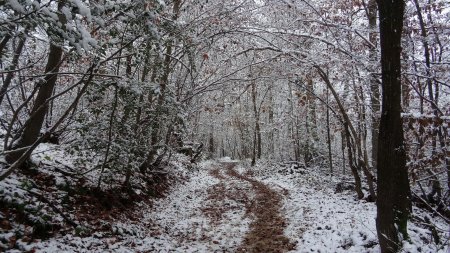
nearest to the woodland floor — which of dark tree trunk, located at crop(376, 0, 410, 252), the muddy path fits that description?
the muddy path

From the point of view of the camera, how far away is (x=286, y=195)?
491 inches

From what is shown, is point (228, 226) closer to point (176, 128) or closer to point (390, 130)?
point (176, 128)

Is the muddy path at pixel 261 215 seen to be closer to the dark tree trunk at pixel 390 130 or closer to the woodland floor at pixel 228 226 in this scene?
the woodland floor at pixel 228 226

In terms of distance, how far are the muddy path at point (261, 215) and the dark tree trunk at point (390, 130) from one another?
2273mm

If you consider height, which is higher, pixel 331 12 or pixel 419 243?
pixel 331 12

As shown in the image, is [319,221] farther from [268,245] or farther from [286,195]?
[286,195]

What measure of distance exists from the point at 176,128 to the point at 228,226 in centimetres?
330

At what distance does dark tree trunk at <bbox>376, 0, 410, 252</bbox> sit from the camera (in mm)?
4965

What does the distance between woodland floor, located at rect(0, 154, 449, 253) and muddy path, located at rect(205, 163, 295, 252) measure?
0.02 meters

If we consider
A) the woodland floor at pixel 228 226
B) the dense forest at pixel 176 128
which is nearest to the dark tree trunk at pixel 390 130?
the dense forest at pixel 176 128

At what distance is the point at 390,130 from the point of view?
16.4ft

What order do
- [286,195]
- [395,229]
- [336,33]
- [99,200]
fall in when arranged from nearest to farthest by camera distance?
1. [395,229]
2. [99,200]
3. [336,33]
4. [286,195]

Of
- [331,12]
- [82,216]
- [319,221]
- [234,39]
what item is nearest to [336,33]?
[331,12]

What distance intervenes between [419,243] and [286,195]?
696 cm
